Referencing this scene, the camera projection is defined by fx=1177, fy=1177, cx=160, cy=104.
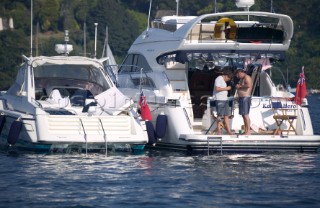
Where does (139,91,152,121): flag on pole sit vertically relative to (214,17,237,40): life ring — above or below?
below

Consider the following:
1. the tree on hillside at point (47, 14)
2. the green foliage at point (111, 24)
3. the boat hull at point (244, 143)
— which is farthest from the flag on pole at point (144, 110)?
the tree on hillside at point (47, 14)

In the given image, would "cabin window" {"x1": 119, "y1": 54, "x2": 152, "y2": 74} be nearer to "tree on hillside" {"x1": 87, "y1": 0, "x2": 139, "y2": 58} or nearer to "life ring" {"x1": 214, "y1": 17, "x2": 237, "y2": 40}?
"life ring" {"x1": 214, "y1": 17, "x2": 237, "y2": 40}

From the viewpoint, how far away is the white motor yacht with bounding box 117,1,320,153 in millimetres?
23922

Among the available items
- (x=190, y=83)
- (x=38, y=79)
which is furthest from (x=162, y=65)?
(x=38, y=79)

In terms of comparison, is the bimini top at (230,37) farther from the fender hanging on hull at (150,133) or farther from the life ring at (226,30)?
the fender hanging on hull at (150,133)

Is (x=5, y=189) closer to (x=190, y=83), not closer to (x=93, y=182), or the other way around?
(x=93, y=182)

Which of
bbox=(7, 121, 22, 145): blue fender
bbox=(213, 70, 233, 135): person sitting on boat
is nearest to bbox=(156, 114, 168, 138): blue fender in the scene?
bbox=(213, 70, 233, 135): person sitting on boat

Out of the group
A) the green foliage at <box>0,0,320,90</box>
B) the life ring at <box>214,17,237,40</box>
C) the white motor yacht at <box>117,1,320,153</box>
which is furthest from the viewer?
the green foliage at <box>0,0,320,90</box>

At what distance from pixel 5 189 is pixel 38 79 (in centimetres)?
706

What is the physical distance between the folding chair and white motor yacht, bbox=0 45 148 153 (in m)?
2.87

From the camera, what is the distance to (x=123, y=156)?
23391mm

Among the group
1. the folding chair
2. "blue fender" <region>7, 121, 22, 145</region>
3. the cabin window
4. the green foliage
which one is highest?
the green foliage

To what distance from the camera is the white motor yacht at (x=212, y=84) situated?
23922mm

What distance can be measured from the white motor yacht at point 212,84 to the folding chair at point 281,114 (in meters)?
0.02
